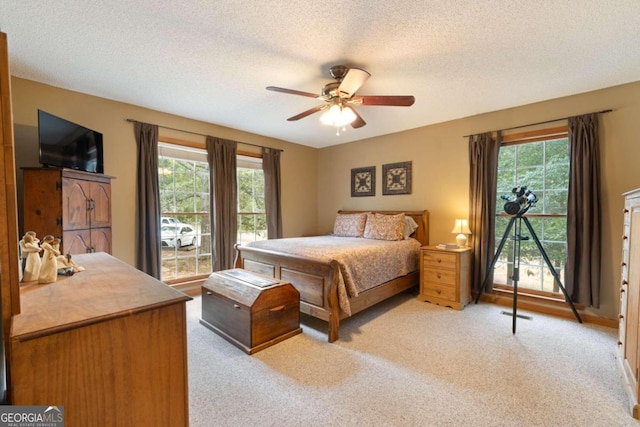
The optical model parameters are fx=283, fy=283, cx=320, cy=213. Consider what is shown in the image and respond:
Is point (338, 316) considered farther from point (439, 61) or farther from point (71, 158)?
point (71, 158)

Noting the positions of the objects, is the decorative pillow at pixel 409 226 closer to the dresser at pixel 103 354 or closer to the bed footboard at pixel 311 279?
the bed footboard at pixel 311 279

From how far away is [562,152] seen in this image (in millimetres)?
3318

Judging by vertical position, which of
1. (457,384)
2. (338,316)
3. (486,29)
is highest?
(486,29)

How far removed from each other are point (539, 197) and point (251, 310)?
3.62 m

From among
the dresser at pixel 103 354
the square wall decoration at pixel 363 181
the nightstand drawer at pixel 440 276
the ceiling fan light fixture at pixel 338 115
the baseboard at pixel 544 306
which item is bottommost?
the baseboard at pixel 544 306

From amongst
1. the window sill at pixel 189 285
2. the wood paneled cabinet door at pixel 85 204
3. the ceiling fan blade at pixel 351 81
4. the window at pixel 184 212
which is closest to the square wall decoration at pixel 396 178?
the ceiling fan blade at pixel 351 81

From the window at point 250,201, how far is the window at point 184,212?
0.59 meters

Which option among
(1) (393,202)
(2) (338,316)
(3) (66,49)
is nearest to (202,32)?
(3) (66,49)

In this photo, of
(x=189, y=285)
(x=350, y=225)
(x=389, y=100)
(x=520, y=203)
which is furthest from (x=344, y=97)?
(x=189, y=285)

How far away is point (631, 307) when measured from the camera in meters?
1.89

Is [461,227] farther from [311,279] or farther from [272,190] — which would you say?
[272,190]

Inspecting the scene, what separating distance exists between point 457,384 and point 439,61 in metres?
2.56

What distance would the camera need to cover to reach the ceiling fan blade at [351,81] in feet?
7.40

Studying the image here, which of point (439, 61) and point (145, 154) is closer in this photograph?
point (439, 61)
